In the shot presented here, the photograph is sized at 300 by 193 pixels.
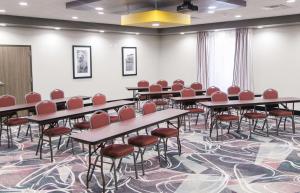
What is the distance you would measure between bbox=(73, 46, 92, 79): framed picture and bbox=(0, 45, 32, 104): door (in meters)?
1.67

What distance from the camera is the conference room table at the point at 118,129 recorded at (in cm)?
440

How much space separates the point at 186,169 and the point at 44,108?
3.03 meters

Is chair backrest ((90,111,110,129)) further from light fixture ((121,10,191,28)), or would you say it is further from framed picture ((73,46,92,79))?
framed picture ((73,46,92,79))

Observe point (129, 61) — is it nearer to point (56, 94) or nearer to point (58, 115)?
point (56, 94)

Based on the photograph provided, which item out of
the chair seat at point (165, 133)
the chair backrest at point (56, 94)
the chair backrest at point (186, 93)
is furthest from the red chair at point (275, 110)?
the chair backrest at point (56, 94)

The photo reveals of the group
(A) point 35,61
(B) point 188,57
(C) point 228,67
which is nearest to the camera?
(A) point 35,61

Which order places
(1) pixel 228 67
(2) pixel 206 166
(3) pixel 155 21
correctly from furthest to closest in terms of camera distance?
(1) pixel 228 67
(3) pixel 155 21
(2) pixel 206 166

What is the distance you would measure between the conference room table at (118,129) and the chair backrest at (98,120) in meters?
0.11

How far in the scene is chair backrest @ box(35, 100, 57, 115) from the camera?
251 inches

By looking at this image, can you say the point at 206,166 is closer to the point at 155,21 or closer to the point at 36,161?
the point at 36,161

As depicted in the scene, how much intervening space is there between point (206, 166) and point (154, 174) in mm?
962

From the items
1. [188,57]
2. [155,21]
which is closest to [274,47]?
[188,57]

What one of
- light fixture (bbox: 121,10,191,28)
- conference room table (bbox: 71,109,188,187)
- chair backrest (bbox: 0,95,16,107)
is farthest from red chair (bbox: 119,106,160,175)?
chair backrest (bbox: 0,95,16,107)

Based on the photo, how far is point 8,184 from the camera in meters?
4.95
